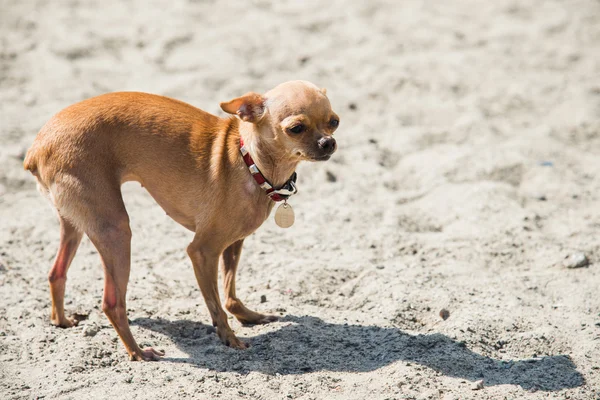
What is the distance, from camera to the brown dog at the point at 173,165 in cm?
410

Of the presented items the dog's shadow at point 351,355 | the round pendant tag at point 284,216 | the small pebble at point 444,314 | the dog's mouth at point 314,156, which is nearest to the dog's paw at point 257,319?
the dog's shadow at point 351,355

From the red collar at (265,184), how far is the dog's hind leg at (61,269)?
44.8 inches

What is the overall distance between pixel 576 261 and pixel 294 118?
2.43 metres

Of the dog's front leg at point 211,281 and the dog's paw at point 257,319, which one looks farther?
the dog's paw at point 257,319

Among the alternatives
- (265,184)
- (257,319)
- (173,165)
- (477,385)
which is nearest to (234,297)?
(257,319)

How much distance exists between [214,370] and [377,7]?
6.81 meters

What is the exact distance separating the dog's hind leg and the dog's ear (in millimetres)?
1265

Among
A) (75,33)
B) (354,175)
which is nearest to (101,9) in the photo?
(75,33)

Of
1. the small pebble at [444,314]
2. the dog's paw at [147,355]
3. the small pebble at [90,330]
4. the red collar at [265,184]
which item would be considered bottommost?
the small pebble at [90,330]

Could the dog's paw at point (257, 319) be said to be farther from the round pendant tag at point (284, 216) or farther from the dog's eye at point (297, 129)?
the dog's eye at point (297, 129)

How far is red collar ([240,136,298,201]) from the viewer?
4296mm

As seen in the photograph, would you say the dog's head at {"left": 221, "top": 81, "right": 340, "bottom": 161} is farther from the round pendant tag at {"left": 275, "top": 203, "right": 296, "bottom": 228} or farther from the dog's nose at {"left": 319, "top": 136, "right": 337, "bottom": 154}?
the round pendant tag at {"left": 275, "top": 203, "right": 296, "bottom": 228}

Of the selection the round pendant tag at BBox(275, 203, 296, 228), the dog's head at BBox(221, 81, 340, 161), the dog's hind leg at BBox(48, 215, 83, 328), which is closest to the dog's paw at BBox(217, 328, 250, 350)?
the round pendant tag at BBox(275, 203, 296, 228)

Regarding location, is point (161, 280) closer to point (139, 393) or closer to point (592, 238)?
point (139, 393)
